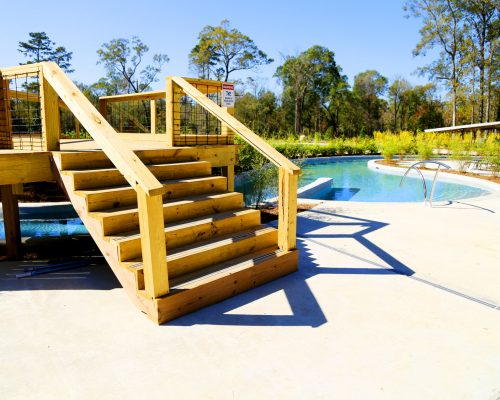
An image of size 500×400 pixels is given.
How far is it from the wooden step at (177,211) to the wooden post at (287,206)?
76 cm

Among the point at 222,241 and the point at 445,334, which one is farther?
the point at 222,241

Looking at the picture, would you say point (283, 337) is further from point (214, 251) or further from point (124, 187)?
point (124, 187)

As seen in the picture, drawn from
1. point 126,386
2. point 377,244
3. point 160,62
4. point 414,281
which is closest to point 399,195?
point 377,244

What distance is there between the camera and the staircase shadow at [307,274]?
2812 millimetres

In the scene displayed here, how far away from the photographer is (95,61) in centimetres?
3278

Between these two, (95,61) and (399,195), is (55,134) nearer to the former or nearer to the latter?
(399,195)

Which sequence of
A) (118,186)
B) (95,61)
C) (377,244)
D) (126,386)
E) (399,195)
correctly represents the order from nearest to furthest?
(126,386) → (118,186) → (377,244) → (399,195) → (95,61)

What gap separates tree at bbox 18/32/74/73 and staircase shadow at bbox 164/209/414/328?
37.5 metres

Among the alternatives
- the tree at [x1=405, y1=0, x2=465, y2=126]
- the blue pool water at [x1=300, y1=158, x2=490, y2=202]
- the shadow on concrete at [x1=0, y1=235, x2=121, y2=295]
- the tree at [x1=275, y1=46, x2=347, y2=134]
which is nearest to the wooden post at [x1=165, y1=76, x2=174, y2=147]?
the shadow on concrete at [x1=0, y1=235, x2=121, y2=295]

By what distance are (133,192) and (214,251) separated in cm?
104

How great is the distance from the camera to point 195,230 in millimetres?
3584

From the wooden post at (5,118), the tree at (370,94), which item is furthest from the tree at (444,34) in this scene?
the wooden post at (5,118)

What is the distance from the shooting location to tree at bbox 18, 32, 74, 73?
34.4m

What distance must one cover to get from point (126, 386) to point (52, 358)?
2.01 ft
